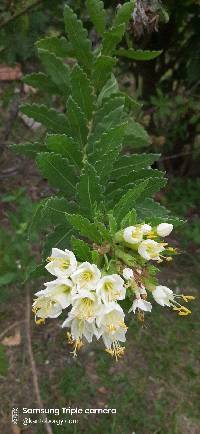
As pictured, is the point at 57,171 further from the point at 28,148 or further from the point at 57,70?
the point at 57,70

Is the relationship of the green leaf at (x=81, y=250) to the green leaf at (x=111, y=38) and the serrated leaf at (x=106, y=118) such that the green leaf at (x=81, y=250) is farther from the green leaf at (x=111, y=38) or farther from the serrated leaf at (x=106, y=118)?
the green leaf at (x=111, y=38)

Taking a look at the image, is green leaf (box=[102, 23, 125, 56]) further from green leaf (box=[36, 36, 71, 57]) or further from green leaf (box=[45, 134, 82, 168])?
green leaf (box=[45, 134, 82, 168])

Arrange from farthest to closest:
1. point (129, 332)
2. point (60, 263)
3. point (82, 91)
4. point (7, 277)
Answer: point (129, 332) < point (7, 277) < point (82, 91) < point (60, 263)

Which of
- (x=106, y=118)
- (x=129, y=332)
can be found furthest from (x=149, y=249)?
(x=129, y=332)

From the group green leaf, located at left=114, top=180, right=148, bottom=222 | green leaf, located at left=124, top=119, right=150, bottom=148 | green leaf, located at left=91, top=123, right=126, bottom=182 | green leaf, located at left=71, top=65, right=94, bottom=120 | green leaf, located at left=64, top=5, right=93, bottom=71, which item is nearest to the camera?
green leaf, located at left=114, top=180, right=148, bottom=222

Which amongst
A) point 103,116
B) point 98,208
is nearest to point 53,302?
point 98,208

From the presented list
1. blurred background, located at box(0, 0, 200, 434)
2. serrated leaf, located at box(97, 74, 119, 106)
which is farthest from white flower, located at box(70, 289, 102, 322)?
blurred background, located at box(0, 0, 200, 434)

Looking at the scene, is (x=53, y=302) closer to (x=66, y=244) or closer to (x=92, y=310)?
(x=92, y=310)
